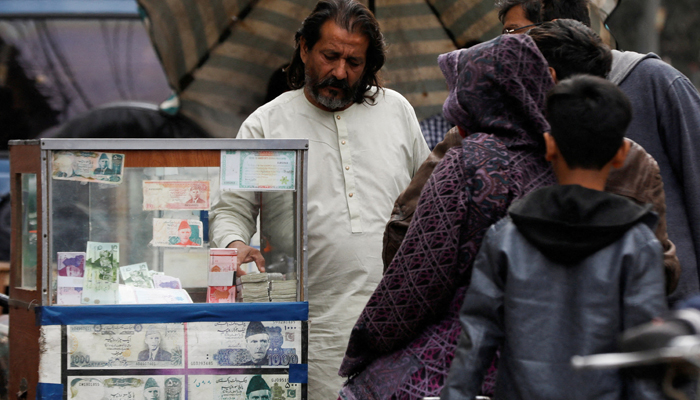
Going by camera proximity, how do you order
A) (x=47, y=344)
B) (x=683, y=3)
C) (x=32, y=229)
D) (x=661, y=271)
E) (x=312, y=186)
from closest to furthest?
(x=661, y=271), (x=47, y=344), (x=32, y=229), (x=312, y=186), (x=683, y=3)

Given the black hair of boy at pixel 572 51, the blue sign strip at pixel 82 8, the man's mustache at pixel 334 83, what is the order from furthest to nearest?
the blue sign strip at pixel 82 8
the man's mustache at pixel 334 83
the black hair of boy at pixel 572 51

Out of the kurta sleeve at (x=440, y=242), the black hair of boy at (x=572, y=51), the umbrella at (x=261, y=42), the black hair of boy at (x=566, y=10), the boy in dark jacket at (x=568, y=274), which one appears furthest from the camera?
the umbrella at (x=261, y=42)

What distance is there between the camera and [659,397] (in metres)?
1.32

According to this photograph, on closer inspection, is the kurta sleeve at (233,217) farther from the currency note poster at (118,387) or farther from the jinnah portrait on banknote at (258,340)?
the currency note poster at (118,387)

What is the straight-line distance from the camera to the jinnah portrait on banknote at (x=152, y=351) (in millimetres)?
2316

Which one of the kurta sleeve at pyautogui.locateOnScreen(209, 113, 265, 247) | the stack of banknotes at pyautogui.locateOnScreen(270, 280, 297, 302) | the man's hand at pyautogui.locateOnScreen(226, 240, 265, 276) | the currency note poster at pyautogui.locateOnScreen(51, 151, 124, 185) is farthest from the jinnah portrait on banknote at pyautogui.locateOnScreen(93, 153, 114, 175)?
the stack of banknotes at pyautogui.locateOnScreen(270, 280, 297, 302)


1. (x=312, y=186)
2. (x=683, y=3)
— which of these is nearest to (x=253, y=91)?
(x=312, y=186)

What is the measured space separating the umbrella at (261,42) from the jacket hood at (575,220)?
393 cm

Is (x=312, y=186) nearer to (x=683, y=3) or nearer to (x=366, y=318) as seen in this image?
(x=366, y=318)

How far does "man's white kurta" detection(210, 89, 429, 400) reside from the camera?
2.73m

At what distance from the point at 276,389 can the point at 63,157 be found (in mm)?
1026

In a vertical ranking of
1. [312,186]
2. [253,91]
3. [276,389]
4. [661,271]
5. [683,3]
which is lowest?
[276,389]

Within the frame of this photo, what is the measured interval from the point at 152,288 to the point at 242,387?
1.54ft

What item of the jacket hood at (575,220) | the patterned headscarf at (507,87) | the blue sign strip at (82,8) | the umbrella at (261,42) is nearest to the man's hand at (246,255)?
the patterned headscarf at (507,87)
